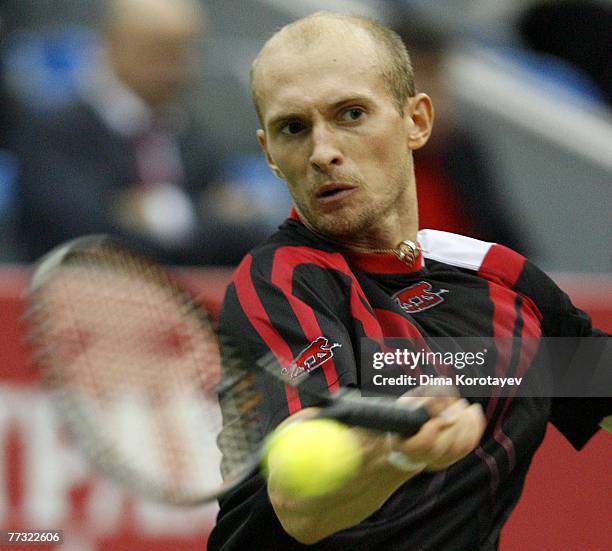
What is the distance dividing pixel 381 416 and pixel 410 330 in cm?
37

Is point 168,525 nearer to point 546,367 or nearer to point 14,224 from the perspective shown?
point 14,224

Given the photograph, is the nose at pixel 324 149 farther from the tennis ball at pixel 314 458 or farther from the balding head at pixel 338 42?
the tennis ball at pixel 314 458

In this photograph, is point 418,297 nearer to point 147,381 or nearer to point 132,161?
point 147,381

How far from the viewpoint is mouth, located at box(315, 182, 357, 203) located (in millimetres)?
2377

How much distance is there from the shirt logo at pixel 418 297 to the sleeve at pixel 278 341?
19 centimetres

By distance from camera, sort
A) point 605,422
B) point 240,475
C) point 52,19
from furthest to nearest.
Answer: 1. point 52,19
2. point 605,422
3. point 240,475

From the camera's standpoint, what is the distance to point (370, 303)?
236 cm

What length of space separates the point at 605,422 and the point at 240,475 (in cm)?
88

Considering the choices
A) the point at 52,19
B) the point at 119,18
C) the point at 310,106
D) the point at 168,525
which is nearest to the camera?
the point at 310,106

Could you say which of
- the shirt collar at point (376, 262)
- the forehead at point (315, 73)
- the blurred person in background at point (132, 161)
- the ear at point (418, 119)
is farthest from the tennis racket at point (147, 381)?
the blurred person in background at point (132, 161)

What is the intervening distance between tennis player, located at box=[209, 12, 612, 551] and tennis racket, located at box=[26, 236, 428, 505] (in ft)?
0.20

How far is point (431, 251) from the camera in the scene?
2.63 metres

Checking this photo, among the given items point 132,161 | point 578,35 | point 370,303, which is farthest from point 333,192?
point 578,35


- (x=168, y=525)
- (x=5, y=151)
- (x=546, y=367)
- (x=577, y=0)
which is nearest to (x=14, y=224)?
(x=5, y=151)
